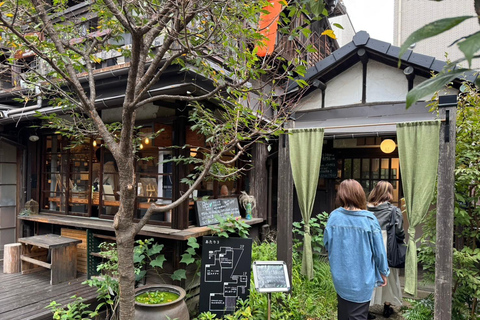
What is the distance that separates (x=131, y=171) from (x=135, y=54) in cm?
118

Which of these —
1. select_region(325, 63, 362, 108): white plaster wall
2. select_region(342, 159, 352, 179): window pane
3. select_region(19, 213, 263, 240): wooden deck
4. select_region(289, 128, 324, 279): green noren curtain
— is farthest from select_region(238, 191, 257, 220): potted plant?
select_region(342, 159, 352, 179): window pane

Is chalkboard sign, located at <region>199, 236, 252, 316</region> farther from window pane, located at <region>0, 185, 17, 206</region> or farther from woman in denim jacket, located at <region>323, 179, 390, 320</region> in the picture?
window pane, located at <region>0, 185, 17, 206</region>

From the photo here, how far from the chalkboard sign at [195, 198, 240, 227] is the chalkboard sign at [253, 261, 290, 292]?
145cm

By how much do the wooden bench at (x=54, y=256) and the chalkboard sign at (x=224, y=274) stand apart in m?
2.92

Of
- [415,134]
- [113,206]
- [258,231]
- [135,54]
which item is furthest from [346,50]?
[113,206]

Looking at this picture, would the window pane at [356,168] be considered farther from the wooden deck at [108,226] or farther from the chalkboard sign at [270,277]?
the chalkboard sign at [270,277]

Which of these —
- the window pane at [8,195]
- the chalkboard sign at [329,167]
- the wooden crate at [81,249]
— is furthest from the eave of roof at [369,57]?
the window pane at [8,195]

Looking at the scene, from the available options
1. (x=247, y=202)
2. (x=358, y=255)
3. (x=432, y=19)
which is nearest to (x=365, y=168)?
(x=247, y=202)

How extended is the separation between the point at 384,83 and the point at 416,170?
10.8 feet

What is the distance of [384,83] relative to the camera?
6293mm

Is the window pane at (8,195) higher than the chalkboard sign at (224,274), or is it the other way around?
the window pane at (8,195)

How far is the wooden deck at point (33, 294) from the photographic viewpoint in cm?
421

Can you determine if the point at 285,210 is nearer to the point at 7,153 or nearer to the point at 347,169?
the point at 347,169

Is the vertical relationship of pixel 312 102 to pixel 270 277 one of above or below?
above
